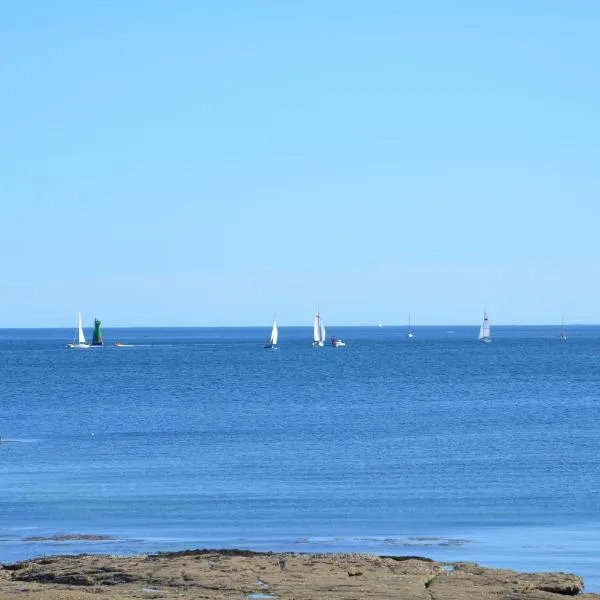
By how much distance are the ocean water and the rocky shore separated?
9.48 feet

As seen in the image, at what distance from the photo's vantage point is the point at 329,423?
6875 cm

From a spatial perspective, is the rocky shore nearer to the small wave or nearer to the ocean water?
the ocean water

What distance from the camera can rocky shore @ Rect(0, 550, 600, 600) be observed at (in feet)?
72.8

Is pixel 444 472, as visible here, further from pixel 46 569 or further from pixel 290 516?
pixel 46 569

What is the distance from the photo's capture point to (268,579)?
77.0 ft

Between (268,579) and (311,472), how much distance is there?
22499mm

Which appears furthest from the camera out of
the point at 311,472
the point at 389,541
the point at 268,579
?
the point at 311,472

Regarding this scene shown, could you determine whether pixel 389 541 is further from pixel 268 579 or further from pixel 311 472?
pixel 311 472

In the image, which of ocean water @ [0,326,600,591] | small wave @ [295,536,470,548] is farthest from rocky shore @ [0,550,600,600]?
small wave @ [295,536,470,548]

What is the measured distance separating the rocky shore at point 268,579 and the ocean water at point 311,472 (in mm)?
2890

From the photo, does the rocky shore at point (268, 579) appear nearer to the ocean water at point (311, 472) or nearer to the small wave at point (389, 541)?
the ocean water at point (311, 472)

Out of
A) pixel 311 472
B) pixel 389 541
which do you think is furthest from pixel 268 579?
pixel 311 472

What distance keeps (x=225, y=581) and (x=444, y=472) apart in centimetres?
2348

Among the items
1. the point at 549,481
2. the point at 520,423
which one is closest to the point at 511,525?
the point at 549,481
